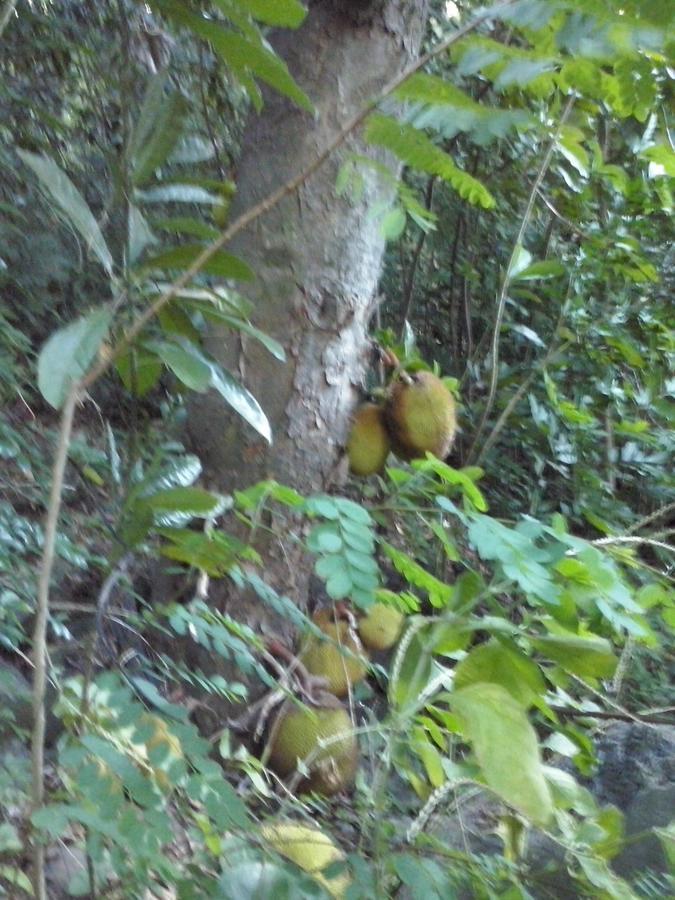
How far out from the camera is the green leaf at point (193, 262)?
65 centimetres

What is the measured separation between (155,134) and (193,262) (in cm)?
15

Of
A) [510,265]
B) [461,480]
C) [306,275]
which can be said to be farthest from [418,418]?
[510,265]

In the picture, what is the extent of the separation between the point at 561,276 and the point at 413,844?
1271 mm

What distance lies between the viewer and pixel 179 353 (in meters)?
0.63

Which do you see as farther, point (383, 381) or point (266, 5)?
point (383, 381)

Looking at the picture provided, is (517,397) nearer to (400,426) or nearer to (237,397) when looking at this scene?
(400,426)

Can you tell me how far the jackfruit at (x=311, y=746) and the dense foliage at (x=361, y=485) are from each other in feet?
0.09

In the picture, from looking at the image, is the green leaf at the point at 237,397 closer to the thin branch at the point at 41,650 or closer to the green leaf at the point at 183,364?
the green leaf at the point at 183,364

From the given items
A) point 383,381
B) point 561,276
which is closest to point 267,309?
point 383,381

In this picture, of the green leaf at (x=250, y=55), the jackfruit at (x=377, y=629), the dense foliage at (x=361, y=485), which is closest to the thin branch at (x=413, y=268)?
the dense foliage at (x=361, y=485)

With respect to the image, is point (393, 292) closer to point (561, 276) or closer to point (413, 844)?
point (561, 276)

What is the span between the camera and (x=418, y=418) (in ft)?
3.67

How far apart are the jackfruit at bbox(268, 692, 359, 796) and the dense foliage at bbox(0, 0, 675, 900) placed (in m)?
0.03

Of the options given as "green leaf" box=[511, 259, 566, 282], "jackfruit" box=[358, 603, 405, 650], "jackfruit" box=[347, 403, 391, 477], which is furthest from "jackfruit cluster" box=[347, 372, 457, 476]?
"green leaf" box=[511, 259, 566, 282]
